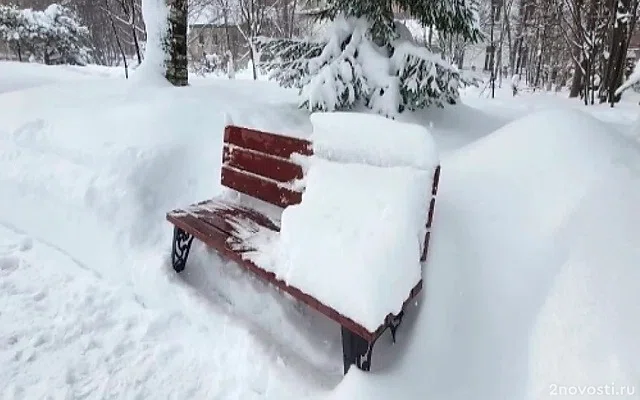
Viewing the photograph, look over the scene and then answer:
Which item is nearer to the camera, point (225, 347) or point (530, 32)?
point (225, 347)

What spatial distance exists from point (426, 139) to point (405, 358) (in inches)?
41.9

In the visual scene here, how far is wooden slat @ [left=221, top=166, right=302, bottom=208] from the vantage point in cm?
267

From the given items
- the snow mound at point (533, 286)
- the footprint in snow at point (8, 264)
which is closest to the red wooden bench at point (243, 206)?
the snow mound at point (533, 286)

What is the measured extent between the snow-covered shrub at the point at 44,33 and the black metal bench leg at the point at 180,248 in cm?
1888

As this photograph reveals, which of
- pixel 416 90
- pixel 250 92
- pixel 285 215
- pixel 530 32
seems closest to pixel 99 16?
pixel 530 32

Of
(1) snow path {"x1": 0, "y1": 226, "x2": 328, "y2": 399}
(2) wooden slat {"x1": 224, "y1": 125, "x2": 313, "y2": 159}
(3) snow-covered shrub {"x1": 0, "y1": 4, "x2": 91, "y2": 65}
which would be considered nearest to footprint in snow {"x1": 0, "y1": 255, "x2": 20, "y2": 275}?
(1) snow path {"x1": 0, "y1": 226, "x2": 328, "y2": 399}

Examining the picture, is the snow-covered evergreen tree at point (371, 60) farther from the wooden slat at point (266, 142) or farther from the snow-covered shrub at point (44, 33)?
the snow-covered shrub at point (44, 33)

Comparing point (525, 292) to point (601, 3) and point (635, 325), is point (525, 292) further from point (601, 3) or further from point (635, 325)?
point (601, 3)

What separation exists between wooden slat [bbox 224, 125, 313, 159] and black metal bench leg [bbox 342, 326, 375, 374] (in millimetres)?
1045

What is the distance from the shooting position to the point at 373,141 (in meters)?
2.27

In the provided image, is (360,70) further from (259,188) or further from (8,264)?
(8,264)

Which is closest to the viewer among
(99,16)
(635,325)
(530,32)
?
(635,325)

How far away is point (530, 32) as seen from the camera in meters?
18.3

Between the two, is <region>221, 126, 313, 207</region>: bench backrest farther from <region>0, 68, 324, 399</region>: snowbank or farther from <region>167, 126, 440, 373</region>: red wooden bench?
<region>0, 68, 324, 399</region>: snowbank
